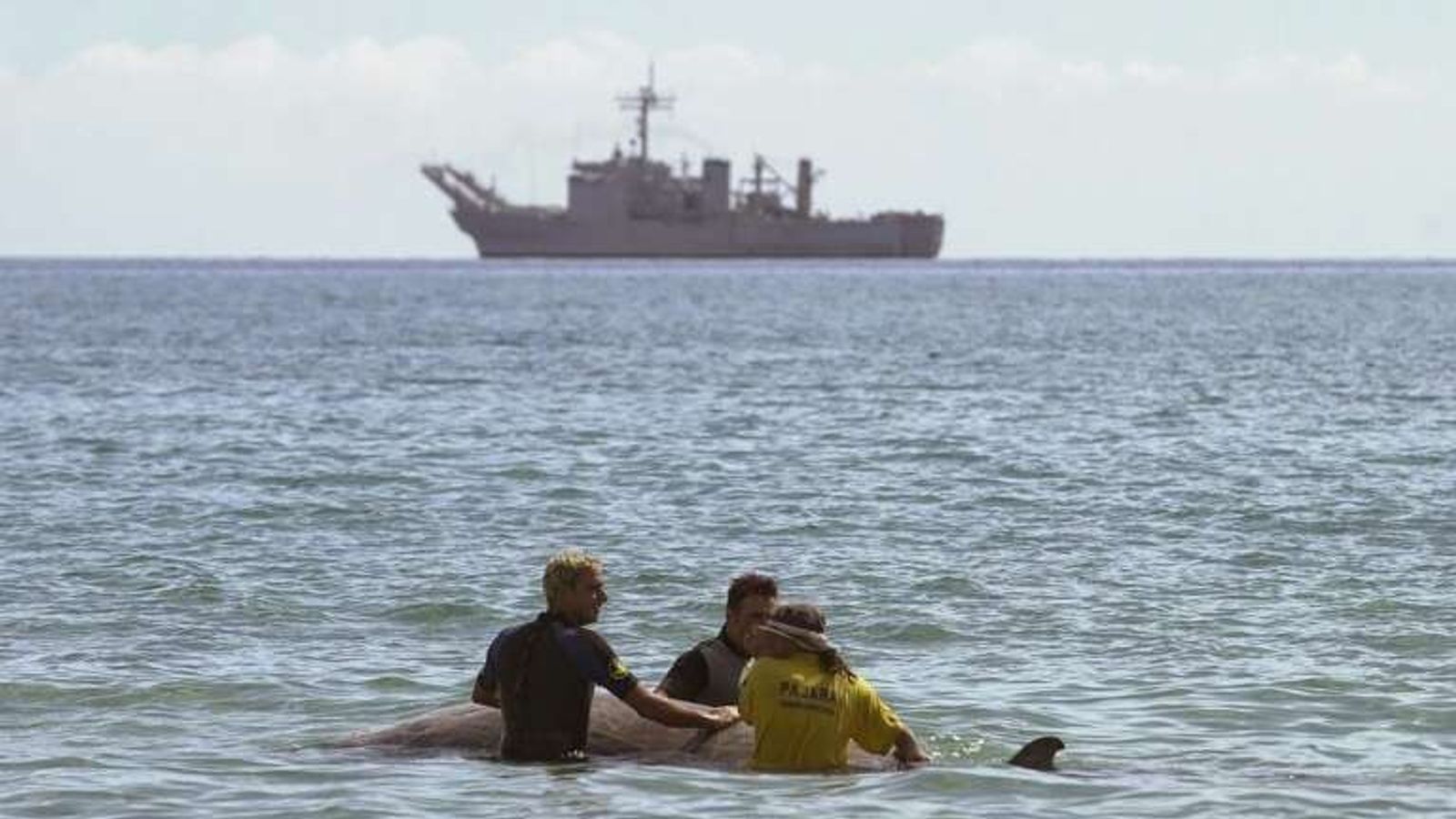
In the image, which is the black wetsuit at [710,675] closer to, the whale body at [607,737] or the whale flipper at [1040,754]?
the whale body at [607,737]

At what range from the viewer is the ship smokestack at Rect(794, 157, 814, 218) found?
185125mm

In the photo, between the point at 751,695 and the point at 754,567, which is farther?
the point at 754,567

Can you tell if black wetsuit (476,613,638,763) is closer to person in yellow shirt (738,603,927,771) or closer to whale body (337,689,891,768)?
whale body (337,689,891,768)

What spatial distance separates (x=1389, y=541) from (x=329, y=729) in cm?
1017

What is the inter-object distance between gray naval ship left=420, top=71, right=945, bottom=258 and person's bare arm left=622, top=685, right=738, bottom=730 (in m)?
171

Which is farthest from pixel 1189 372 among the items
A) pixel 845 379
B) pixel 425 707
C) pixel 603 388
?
pixel 425 707

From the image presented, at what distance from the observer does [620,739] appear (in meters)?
11.5

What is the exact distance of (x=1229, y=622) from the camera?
15875 millimetres

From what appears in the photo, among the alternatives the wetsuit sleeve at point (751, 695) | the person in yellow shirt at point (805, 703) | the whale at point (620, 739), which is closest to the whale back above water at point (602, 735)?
the whale at point (620, 739)

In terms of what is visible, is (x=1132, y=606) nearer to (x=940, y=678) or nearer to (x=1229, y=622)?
(x=1229, y=622)

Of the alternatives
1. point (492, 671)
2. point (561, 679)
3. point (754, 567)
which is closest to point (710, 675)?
point (561, 679)

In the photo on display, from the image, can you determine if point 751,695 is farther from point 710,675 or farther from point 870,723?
point 710,675

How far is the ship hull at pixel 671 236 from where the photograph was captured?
186 meters

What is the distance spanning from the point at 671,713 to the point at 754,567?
8.19m
